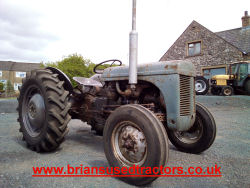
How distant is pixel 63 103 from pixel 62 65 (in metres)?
20.6

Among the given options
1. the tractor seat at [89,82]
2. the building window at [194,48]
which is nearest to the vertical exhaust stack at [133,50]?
the tractor seat at [89,82]

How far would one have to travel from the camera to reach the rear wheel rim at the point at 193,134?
→ 305cm

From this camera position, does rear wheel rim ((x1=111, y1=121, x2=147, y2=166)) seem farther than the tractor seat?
No

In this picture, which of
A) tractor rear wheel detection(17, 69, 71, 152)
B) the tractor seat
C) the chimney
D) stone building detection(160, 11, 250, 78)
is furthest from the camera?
the chimney

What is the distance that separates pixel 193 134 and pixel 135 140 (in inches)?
54.8

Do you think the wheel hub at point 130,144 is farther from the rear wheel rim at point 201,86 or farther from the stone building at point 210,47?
the stone building at point 210,47

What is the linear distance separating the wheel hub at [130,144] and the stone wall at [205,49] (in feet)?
56.2

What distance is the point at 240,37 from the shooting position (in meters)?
18.6

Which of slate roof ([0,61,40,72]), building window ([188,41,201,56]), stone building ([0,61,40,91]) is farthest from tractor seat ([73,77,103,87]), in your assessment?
slate roof ([0,61,40,72])

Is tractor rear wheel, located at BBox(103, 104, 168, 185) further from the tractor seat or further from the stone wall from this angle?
the stone wall

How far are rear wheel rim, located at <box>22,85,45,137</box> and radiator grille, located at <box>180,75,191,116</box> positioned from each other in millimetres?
2165

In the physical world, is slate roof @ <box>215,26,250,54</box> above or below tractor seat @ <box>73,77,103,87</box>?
above

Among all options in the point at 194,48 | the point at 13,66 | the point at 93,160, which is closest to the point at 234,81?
the point at 194,48

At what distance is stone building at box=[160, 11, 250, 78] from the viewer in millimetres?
Result: 17156
